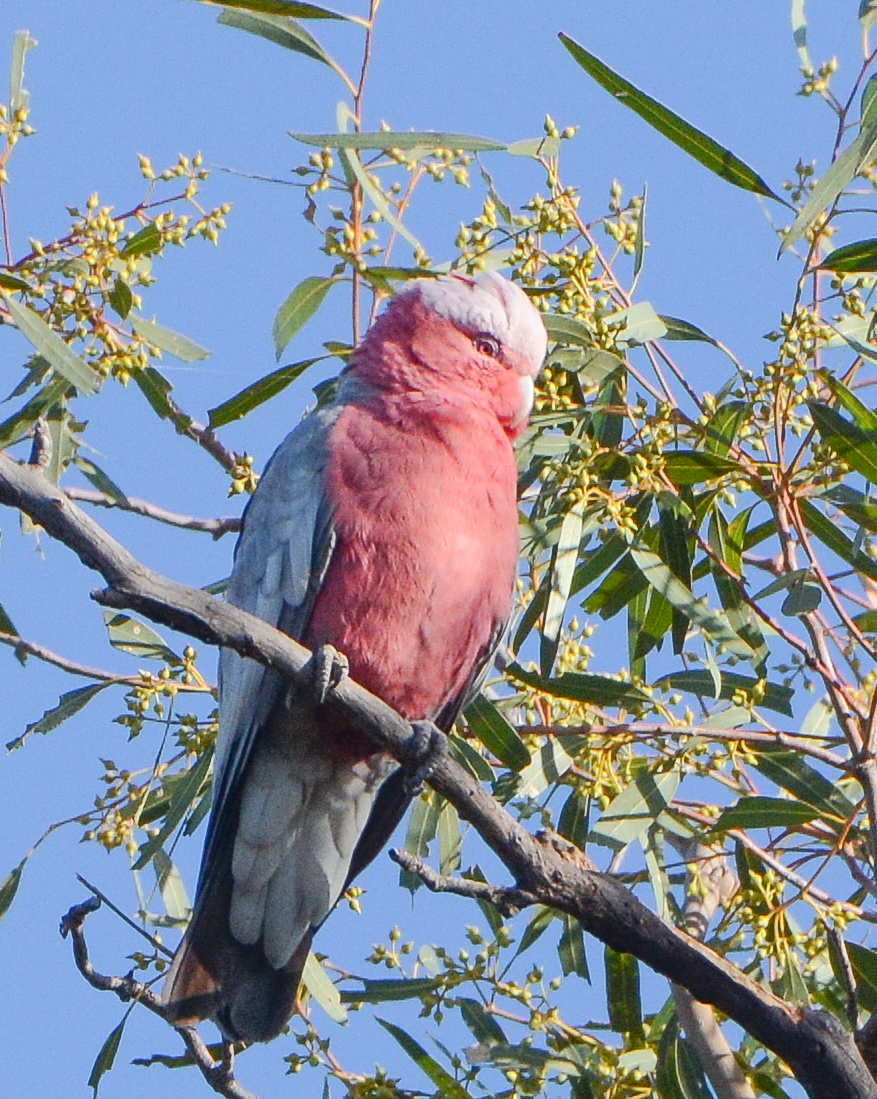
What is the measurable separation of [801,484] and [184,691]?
154 centimetres

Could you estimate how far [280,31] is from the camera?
327cm

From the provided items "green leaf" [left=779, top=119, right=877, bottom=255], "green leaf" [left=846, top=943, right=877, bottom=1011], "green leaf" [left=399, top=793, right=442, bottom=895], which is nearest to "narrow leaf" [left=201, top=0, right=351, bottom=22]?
"green leaf" [left=779, top=119, right=877, bottom=255]

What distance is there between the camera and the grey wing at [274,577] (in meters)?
3.14

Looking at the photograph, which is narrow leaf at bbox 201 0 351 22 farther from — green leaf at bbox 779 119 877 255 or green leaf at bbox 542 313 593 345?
green leaf at bbox 779 119 877 255

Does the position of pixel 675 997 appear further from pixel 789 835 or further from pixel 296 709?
pixel 296 709

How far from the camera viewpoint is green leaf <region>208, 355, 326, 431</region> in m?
3.68

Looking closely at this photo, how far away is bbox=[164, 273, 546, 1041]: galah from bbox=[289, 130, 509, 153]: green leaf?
0.37 metres

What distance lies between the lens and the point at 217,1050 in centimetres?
319

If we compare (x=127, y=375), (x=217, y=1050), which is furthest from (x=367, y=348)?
(x=217, y=1050)

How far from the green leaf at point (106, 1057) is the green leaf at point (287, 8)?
7.58ft

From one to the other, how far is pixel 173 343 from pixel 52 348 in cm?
49

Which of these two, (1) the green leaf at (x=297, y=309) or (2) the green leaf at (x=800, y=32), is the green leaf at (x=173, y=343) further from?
(2) the green leaf at (x=800, y=32)

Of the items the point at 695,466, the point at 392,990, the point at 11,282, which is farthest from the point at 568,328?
the point at 392,990

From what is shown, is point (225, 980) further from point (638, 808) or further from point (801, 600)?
point (801, 600)
